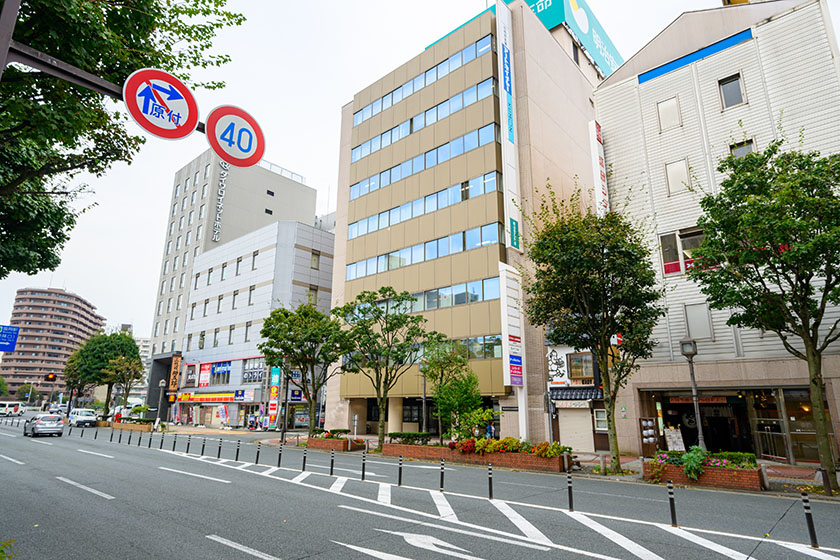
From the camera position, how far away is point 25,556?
287 inches

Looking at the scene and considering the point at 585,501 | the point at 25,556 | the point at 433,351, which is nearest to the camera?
the point at 25,556

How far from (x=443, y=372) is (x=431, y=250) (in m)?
10.4

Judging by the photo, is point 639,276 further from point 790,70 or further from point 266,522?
point 266,522

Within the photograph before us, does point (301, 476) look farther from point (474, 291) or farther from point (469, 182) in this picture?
point (469, 182)

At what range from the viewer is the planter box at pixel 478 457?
745 inches

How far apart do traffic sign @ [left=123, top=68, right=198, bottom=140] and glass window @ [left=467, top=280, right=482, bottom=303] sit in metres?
25.7

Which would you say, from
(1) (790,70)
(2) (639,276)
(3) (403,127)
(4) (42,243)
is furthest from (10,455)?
(1) (790,70)

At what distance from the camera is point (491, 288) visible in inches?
1201

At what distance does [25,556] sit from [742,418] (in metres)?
25.9

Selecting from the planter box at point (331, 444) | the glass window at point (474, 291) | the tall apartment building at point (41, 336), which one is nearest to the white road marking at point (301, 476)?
the planter box at point (331, 444)

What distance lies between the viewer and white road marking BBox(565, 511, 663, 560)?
24.9 feet

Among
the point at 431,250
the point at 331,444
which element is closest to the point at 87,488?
the point at 331,444

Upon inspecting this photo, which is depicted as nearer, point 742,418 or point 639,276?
point 639,276

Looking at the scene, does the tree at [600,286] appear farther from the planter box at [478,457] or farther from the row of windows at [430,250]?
the row of windows at [430,250]
